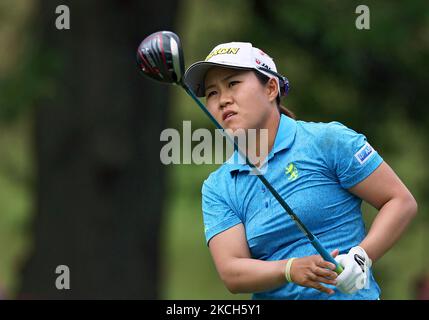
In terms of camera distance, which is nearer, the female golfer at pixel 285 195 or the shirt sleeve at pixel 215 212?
the female golfer at pixel 285 195

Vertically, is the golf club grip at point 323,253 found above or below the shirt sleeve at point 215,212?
below

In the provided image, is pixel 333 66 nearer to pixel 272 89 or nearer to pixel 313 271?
pixel 272 89

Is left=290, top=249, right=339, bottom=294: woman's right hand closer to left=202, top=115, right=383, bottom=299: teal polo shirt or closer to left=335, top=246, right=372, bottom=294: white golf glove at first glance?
left=335, top=246, right=372, bottom=294: white golf glove

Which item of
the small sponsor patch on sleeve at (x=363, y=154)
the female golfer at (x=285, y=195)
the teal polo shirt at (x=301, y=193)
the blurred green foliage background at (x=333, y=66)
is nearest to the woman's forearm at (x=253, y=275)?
the female golfer at (x=285, y=195)

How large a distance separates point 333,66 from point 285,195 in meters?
8.58

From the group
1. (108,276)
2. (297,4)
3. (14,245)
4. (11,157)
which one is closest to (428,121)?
(297,4)

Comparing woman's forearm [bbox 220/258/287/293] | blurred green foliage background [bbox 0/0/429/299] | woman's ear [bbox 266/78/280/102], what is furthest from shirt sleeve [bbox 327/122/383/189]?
blurred green foliage background [bbox 0/0/429/299]

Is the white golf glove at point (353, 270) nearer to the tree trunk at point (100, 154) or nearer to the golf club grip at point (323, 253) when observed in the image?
the golf club grip at point (323, 253)

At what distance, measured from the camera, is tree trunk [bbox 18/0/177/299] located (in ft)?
41.9

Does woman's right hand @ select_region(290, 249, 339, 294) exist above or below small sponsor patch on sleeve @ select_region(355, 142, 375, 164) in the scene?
below

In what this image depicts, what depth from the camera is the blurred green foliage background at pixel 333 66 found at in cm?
1201

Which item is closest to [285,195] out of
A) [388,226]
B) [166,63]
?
[388,226]

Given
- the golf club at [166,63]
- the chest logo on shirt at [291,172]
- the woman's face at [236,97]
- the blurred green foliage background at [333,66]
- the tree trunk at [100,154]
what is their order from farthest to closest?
the tree trunk at [100,154]
the blurred green foliage background at [333,66]
the chest logo on shirt at [291,172]
the woman's face at [236,97]
the golf club at [166,63]

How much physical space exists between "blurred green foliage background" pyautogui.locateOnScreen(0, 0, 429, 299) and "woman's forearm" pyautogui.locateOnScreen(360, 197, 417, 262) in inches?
229
